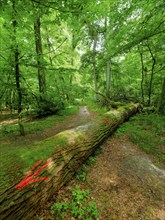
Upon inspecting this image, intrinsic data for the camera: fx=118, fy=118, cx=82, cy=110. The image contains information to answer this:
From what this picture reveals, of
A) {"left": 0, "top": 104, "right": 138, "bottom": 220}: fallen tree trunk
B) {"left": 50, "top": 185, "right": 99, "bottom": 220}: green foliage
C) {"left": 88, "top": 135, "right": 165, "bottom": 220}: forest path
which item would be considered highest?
{"left": 0, "top": 104, "right": 138, "bottom": 220}: fallen tree trunk

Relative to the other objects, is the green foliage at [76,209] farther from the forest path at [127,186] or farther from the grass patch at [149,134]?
the grass patch at [149,134]

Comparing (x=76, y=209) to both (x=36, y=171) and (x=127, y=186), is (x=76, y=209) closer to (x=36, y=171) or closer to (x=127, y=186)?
(x=36, y=171)

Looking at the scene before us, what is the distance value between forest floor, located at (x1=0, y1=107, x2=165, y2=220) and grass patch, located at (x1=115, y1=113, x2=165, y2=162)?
49 centimetres

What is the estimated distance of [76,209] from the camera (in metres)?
2.04

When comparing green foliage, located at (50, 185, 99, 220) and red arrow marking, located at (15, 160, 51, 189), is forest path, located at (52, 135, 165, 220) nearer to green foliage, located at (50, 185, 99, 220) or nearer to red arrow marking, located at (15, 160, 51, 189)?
green foliage, located at (50, 185, 99, 220)

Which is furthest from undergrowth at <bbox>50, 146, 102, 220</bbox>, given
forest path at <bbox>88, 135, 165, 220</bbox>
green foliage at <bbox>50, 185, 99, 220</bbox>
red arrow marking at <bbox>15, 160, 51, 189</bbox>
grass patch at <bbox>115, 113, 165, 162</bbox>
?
grass patch at <bbox>115, 113, 165, 162</bbox>

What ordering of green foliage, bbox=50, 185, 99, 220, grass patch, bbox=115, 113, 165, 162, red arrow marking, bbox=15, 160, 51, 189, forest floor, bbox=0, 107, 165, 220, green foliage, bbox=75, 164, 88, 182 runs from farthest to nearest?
grass patch, bbox=115, 113, 165, 162
green foliage, bbox=75, 164, 88, 182
forest floor, bbox=0, 107, 165, 220
green foliage, bbox=50, 185, 99, 220
red arrow marking, bbox=15, 160, 51, 189

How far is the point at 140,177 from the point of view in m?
3.01

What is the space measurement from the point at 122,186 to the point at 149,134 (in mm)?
3452

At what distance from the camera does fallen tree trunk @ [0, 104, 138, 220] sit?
1661mm

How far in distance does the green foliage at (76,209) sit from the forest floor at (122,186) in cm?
6

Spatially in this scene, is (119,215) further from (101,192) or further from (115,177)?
(115,177)

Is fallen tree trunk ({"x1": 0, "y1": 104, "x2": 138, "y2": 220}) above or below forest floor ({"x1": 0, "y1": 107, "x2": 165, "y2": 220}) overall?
above

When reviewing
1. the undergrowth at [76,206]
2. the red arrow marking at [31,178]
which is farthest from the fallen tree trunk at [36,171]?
the undergrowth at [76,206]
